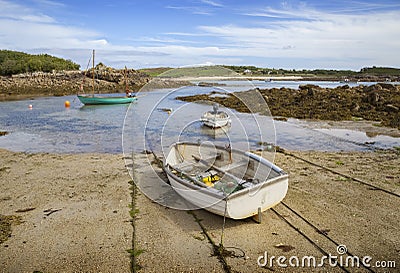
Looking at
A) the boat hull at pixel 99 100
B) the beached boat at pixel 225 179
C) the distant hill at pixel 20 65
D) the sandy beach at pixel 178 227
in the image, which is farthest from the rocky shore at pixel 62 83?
the beached boat at pixel 225 179

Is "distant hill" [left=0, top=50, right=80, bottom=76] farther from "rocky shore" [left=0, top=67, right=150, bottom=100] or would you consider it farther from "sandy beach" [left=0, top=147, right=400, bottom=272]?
"sandy beach" [left=0, top=147, right=400, bottom=272]

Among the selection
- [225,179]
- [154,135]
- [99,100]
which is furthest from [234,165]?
[99,100]

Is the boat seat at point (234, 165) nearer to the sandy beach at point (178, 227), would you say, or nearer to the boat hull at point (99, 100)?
the sandy beach at point (178, 227)

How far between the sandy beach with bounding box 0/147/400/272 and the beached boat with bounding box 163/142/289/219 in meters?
0.51

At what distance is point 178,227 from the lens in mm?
5953

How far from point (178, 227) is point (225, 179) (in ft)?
5.23

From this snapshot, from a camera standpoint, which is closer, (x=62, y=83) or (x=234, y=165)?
(x=234, y=165)

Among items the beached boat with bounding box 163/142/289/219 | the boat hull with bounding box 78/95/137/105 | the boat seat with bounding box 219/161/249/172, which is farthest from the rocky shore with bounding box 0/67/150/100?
the boat seat with bounding box 219/161/249/172

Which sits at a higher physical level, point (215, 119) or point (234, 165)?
point (215, 119)

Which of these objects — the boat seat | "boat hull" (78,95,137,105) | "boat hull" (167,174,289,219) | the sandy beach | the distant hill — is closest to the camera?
the sandy beach

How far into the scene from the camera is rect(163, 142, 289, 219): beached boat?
546cm

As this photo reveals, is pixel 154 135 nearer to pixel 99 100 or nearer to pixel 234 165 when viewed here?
pixel 234 165

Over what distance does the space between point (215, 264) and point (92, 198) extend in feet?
12.7

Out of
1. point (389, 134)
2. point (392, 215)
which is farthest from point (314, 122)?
point (392, 215)
